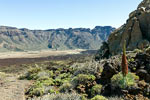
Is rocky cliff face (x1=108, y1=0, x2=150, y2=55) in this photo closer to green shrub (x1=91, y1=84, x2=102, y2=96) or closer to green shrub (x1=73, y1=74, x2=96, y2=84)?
green shrub (x1=73, y1=74, x2=96, y2=84)

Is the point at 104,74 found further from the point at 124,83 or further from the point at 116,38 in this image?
the point at 116,38

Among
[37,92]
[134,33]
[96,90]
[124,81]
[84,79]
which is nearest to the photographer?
[124,81]

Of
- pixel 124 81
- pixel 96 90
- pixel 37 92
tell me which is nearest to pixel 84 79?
pixel 96 90

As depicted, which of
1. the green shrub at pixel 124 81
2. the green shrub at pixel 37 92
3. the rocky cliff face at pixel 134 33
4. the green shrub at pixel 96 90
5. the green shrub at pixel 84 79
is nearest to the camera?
the green shrub at pixel 124 81

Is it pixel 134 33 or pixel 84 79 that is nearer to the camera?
pixel 84 79

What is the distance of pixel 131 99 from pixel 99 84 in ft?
9.99

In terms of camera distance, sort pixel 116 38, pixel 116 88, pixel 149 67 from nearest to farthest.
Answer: pixel 116 88, pixel 149 67, pixel 116 38

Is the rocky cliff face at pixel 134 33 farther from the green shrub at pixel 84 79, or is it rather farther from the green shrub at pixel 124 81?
the green shrub at pixel 124 81

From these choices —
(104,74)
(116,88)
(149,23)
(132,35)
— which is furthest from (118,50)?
(116,88)

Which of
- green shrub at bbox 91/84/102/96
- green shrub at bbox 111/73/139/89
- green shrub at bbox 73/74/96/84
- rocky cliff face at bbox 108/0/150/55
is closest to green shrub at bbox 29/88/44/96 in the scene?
green shrub at bbox 73/74/96/84

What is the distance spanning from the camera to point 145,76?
10.7m

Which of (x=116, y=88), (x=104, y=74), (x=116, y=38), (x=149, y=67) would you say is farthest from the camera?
(x=116, y=38)

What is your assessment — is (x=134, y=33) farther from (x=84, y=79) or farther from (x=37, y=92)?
(x=37, y=92)

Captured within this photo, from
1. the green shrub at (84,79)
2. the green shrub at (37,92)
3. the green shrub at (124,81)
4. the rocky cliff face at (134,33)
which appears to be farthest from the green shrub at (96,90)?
the rocky cliff face at (134,33)
